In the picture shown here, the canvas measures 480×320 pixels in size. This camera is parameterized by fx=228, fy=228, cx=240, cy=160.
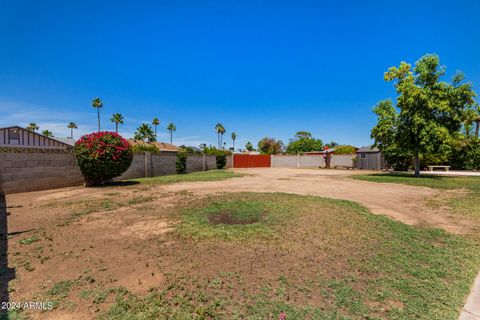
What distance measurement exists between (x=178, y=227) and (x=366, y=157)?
25.9 meters

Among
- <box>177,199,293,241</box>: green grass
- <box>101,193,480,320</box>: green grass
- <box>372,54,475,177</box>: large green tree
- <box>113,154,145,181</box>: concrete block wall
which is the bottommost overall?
<box>101,193,480,320</box>: green grass

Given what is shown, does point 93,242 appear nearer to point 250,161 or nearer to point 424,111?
point 424,111

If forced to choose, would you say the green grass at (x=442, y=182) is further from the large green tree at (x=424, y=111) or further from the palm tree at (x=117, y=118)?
the palm tree at (x=117, y=118)

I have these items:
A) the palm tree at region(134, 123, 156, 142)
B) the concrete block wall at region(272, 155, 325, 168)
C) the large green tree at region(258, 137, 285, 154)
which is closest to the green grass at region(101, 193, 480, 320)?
the concrete block wall at region(272, 155, 325, 168)

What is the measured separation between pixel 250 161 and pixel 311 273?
3011cm

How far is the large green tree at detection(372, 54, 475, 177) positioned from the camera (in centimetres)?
1334

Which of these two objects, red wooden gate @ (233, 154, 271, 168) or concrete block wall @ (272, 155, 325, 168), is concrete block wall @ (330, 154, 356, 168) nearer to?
concrete block wall @ (272, 155, 325, 168)

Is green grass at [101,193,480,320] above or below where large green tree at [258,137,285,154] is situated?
below

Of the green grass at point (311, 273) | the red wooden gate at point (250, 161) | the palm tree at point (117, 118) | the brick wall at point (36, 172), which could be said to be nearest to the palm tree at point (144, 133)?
the palm tree at point (117, 118)

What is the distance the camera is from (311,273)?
2.89 m

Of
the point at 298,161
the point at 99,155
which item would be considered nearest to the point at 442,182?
the point at 99,155

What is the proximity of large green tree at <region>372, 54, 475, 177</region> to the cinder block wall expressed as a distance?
17959mm

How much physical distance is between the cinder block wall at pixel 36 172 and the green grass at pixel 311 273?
852 cm

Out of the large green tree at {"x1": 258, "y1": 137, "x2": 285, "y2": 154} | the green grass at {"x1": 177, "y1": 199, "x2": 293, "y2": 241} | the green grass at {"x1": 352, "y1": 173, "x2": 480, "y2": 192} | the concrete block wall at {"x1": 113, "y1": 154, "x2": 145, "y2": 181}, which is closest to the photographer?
the green grass at {"x1": 177, "y1": 199, "x2": 293, "y2": 241}
